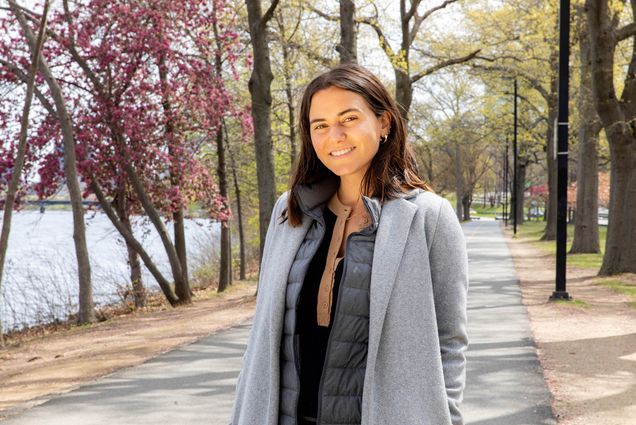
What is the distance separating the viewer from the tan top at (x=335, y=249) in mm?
2338

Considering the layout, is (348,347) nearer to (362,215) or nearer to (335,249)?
(335,249)

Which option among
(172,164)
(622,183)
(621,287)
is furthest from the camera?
(172,164)

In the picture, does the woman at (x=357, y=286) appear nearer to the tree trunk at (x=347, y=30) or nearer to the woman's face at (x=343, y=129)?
the woman's face at (x=343, y=129)

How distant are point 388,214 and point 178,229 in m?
17.7

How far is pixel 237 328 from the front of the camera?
36.7 ft

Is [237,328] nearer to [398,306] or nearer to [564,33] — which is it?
[564,33]

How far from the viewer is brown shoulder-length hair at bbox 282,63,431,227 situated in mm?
2379

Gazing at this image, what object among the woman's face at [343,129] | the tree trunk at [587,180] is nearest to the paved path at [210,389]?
the woman's face at [343,129]

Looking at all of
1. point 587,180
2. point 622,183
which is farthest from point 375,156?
point 587,180

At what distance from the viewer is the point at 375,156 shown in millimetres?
2479

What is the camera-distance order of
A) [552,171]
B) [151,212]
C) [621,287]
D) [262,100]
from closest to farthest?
[262,100] < [621,287] < [151,212] < [552,171]

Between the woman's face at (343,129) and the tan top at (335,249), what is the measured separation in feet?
0.48

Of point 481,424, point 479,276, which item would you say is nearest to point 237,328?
point 481,424

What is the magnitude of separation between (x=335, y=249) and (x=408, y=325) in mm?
356
